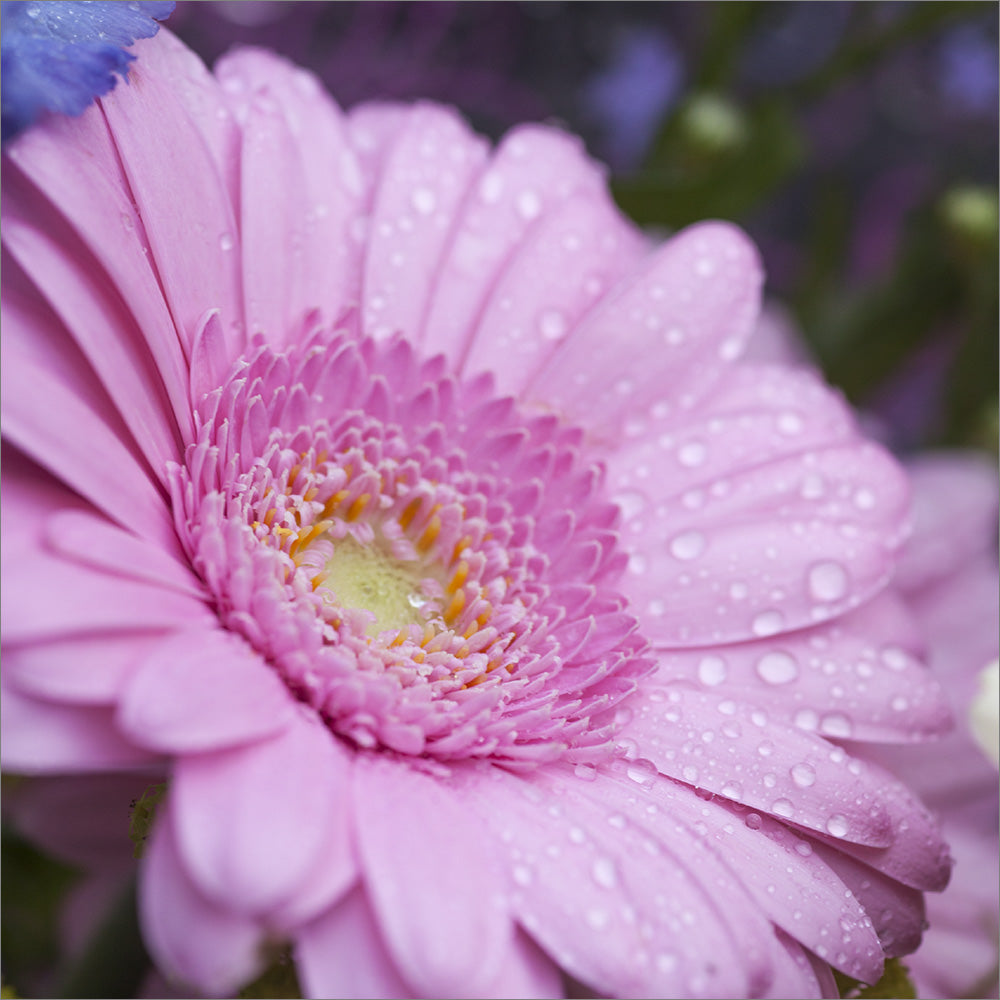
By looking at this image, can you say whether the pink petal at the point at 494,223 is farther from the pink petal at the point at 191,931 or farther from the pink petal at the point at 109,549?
the pink petal at the point at 191,931

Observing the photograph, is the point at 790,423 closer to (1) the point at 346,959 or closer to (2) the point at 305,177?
(2) the point at 305,177

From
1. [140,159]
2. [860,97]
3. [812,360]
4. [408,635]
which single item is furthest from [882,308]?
[140,159]

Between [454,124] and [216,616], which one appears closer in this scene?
[216,616]

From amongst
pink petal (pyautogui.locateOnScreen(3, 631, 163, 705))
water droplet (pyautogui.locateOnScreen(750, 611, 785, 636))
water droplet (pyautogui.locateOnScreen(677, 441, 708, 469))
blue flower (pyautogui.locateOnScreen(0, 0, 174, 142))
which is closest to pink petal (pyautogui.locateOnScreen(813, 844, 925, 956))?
water droplet (pyautogui.locateOnScreen(750, 611, 785, 636))

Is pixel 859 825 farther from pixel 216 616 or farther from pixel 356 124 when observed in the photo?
pixel 356 124

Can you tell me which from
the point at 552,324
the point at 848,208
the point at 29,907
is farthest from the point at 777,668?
the point at 848,208

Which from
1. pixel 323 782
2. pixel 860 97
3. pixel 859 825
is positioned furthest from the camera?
pixel 860 97
